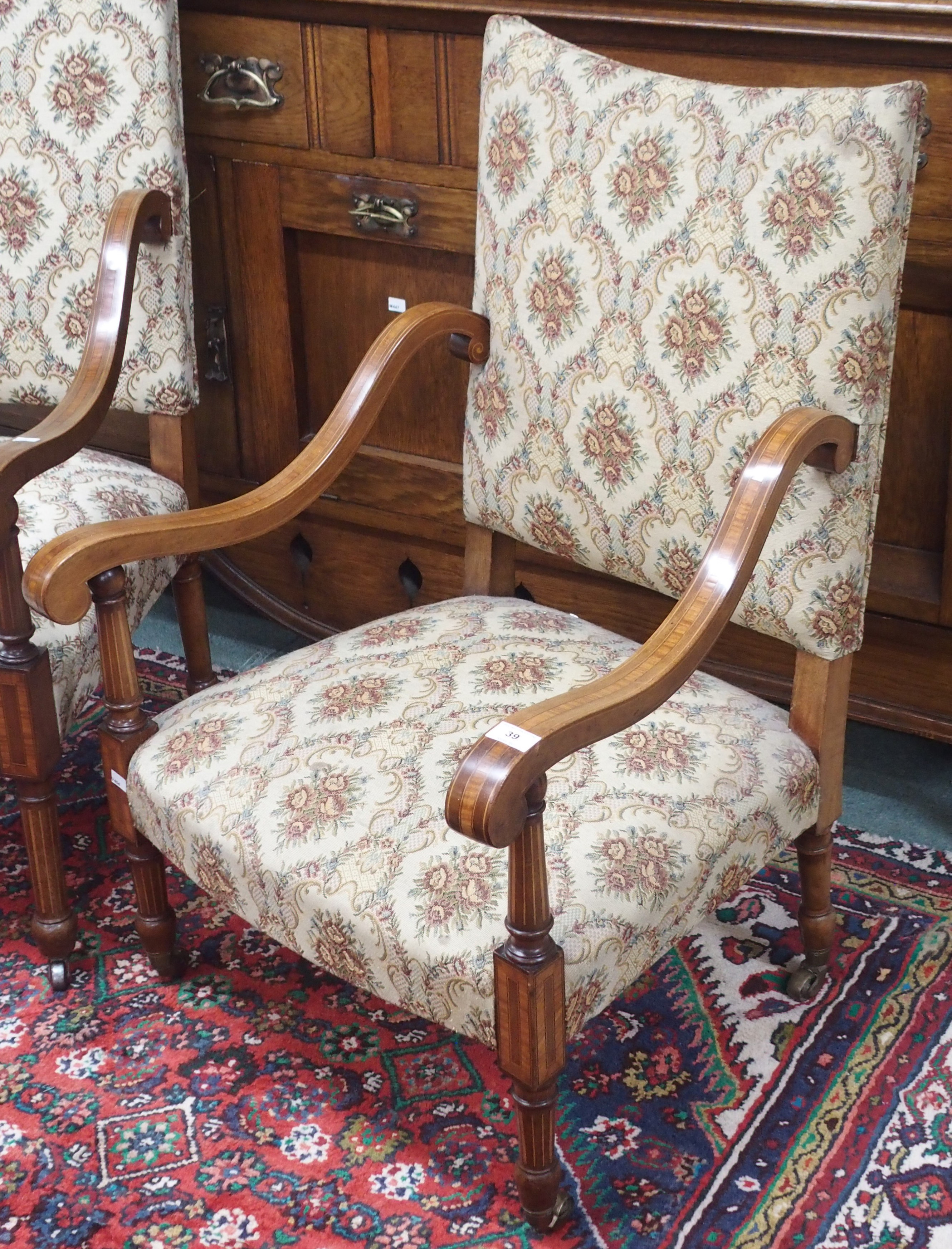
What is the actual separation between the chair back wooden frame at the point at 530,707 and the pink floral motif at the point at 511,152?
138 millimetres

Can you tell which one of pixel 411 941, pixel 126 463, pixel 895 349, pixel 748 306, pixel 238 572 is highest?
pixel 748 306

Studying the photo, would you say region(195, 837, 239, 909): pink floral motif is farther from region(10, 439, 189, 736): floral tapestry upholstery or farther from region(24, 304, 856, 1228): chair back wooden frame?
region(10, 439, 189, 736): floral tapestry upholstery

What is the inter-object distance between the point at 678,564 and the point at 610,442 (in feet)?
0.45

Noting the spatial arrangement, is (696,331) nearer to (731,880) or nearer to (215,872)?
(731,880)

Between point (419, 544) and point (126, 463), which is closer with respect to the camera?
point (126, 463)

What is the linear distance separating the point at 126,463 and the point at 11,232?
33 cm

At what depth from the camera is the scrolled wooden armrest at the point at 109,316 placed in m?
1.62

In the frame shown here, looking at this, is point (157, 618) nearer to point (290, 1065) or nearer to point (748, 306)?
point (290, 1065)

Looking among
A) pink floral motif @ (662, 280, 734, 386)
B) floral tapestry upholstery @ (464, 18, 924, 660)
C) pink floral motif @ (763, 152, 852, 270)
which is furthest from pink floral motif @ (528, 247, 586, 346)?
pink floral motif @ (763, 152, 852, 270)

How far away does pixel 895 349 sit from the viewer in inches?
65.9

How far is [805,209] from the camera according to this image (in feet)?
4.07

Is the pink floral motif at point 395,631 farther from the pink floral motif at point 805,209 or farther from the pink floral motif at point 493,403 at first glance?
the pink floral motif at point 805,209

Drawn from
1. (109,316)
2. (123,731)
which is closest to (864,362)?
(123,731)

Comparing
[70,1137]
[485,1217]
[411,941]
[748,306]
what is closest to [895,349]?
[748,306]
